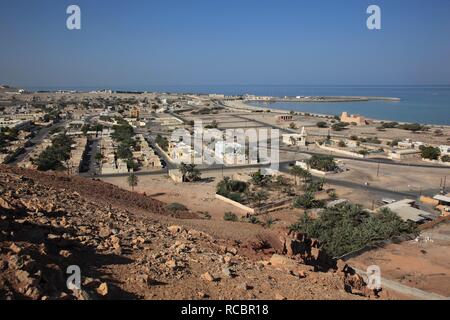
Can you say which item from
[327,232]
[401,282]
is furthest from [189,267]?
[327,232]

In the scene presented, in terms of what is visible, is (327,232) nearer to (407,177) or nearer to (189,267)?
(189,267)

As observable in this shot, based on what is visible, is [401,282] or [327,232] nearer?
[401,282]

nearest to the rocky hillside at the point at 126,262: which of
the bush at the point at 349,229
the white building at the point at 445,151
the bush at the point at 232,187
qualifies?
the bush at the point at 349,229

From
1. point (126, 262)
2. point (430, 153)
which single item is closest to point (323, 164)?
point (430, 153)

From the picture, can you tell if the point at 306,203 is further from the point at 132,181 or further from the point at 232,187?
the point at 132,181

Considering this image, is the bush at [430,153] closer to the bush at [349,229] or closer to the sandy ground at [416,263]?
the bush at [349,229]

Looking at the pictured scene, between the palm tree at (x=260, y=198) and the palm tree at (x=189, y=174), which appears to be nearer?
the palm tree at (x=260, y=198)

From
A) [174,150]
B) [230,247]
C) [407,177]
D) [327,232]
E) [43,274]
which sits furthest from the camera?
[174,150]
